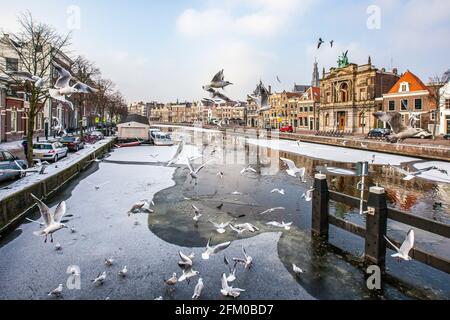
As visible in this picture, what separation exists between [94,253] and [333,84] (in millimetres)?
82655

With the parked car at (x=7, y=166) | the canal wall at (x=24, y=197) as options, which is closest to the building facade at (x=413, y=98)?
the canal wall at (x=24, y=197)

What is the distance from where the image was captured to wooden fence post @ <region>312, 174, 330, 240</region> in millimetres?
9500

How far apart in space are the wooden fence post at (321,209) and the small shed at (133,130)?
135ft

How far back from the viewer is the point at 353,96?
7550 centimetres

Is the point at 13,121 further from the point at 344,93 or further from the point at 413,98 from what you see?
the point at 344,93

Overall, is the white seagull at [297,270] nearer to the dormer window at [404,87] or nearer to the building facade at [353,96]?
the dormer window at [404,87]

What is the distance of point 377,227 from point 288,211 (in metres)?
5.11

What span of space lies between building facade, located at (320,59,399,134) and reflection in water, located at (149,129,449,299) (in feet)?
175

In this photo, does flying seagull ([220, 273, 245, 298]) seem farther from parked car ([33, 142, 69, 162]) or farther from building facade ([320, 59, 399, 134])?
building facade ([320, 59, 399, 134])

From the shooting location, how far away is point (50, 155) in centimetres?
2383

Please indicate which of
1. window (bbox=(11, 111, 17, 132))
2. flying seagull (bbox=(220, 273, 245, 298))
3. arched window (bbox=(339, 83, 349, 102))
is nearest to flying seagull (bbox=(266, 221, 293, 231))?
flying seagull (bbox=(220, 273, 245, 298))

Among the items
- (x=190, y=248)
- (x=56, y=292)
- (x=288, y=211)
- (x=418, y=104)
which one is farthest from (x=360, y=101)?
(x=56, y=292)
